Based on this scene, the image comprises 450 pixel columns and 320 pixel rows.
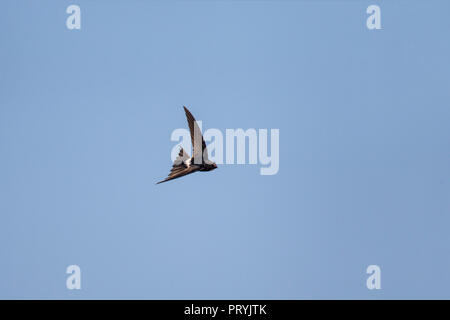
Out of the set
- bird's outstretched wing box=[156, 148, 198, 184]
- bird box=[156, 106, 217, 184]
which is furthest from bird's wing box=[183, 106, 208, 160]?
bird's outstretched wing box=[156, 148, 198, 184]

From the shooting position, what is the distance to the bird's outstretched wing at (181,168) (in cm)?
1734

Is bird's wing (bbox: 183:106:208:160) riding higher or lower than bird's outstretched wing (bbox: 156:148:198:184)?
higher

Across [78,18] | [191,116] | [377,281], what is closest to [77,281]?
[191,116]

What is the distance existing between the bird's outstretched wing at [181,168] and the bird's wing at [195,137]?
0.34m

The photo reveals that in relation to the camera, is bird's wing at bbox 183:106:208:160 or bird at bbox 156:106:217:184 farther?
bird at bbox 156:106:217:184

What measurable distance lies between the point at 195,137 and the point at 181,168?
99 centimetres

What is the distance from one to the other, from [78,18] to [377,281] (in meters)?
13.6

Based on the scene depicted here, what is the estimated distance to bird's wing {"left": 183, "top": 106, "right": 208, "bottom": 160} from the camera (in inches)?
677

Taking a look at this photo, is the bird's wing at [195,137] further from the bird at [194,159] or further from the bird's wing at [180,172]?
the bird's wing at [180,172]

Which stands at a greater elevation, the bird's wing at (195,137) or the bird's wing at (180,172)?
the bird's wing at (195,137)

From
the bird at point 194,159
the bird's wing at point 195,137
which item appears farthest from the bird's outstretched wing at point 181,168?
the bird's wing at point 195,137

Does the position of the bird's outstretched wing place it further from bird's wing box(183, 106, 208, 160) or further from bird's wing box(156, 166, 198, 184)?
bird's wing box(183, 106, 208, 160)
